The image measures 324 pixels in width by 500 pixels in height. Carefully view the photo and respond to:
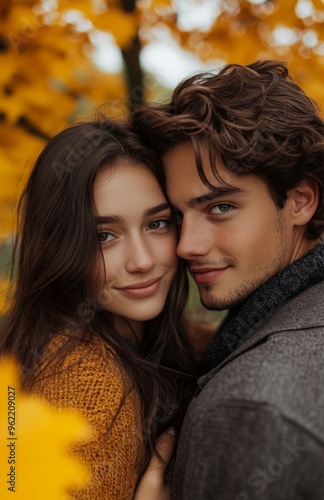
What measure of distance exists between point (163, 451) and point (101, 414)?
0.99ft

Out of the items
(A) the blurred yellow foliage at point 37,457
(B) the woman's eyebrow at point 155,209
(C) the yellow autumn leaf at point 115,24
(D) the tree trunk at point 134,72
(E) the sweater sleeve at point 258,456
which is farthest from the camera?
(D) the tree trunk at point 134,72

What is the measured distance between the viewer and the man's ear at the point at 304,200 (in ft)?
7.23

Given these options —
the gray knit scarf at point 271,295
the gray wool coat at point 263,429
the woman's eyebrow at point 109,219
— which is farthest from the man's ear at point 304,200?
the gray wool coat at point 263,429

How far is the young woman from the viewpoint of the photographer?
6.49 feet

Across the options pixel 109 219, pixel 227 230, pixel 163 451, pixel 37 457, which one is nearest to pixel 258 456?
pixel 37 457

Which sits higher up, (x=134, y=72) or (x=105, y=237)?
(x=134, y=72)

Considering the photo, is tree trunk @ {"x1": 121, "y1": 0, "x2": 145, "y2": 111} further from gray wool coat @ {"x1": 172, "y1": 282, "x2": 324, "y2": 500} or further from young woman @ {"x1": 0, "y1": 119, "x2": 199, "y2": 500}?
gray wool coat @ {"x1": 172, "y1": 282, "x2": 324, "y2": 500}

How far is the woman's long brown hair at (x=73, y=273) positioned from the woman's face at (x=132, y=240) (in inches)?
1.7

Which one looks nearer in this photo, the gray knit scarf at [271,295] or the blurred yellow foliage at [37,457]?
the blurred yellow foliage at [37,457]

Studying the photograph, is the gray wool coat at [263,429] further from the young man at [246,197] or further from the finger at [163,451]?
the finger at [163,451]

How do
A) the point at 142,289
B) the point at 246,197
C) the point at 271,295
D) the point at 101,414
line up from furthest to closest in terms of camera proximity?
the point at 142,289 → the point at 246,197 → the point at 271,295 → the point at 101,414

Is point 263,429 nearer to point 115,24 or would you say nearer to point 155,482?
point 155,482

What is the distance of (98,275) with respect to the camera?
2158 millimetres

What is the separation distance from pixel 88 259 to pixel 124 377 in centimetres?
42
